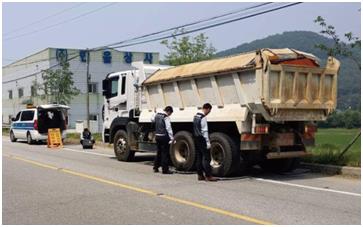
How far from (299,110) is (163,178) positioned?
3.35 m

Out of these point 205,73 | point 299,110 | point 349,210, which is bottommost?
point 349,210

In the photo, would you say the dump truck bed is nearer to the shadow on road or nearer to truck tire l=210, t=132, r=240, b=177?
truck tire l=210, t=132, r=240, b=177

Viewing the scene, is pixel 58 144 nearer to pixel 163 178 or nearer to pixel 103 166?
pixel 103 166

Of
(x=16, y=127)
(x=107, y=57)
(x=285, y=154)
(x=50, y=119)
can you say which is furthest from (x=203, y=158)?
(x=107, y=57)

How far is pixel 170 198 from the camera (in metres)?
8.80

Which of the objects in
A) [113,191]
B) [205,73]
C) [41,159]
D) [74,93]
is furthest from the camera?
[74,93]

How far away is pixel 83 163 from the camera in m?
15.1

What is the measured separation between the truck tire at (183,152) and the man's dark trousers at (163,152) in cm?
42

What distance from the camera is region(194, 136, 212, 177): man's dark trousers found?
11031 millimetres

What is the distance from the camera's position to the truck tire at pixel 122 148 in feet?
50.5

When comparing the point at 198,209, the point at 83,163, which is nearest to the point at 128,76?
the point at 83,163

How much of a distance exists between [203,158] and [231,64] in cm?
222

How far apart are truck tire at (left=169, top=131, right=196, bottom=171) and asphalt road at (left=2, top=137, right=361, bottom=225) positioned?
1.21 ft

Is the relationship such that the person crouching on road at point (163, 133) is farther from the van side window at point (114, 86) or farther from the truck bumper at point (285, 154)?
the van side window at point (114, 86)
